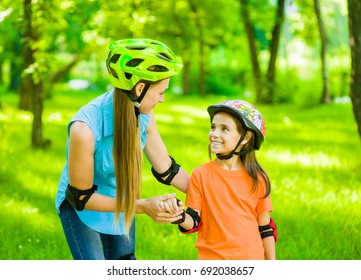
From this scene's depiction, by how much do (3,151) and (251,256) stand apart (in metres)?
7.11

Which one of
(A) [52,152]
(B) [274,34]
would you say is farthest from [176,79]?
(A) [52,152]

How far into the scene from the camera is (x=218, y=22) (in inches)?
1081

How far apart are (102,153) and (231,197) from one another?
72 cm

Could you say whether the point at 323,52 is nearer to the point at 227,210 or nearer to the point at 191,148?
the point at 191,148

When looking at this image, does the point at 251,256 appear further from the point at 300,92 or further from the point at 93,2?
the point at 300,92

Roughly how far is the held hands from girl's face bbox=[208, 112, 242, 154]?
1.41 ft

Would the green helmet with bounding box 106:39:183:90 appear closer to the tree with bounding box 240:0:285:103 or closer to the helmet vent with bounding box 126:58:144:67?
the helmet vent with bounding box 126:58:144:67

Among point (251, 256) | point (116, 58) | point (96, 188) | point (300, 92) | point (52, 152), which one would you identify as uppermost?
point (116, 58)

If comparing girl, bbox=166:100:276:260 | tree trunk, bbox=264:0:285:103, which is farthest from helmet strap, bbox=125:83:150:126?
tree trunk, bbox=264:0:285:103

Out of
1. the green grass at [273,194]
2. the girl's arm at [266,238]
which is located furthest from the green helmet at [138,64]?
the green grass at [273,194]

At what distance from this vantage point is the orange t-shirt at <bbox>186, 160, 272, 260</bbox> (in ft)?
12.3

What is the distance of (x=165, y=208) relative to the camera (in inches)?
139

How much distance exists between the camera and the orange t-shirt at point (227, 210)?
3740 mm
